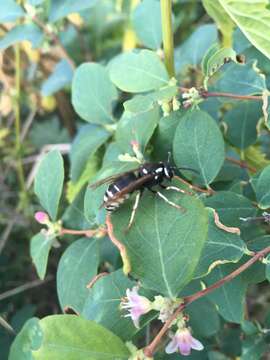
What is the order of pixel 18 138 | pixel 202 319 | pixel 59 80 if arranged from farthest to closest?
pixel 18 138
pixel 59 80
pixel 202 319

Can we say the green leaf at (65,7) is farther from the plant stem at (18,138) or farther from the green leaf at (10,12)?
the plant stem at (18,138)

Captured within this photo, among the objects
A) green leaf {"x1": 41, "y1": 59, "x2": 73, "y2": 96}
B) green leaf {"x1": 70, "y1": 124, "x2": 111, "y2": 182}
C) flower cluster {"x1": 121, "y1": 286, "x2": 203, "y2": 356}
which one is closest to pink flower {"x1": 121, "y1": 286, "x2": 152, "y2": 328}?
flower cluster {"x1": 121, "y1": 286, "x2": 203, "y2": 356}

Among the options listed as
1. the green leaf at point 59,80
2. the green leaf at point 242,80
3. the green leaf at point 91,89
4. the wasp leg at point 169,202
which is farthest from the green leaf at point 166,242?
the green leaf at point 59,80

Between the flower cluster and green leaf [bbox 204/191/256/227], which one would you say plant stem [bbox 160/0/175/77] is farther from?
the flower cluster

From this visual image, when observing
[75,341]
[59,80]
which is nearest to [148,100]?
[75,341]

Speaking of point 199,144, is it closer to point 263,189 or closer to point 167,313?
point 263,189
